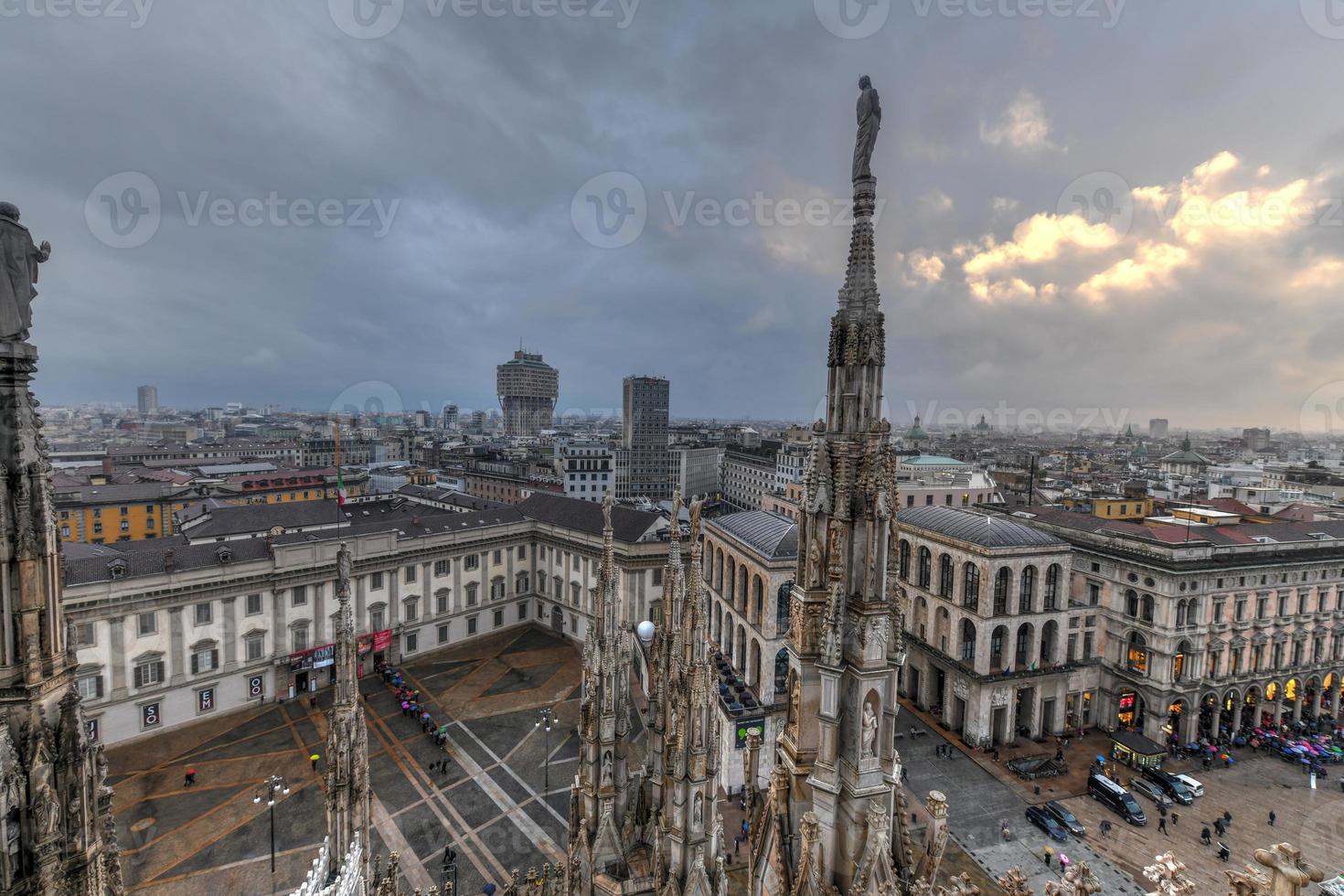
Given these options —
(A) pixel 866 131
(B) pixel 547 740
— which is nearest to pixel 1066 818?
(B) pixel 547 740

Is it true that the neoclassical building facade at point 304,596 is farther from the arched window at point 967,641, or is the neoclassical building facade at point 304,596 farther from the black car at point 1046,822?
the black car at point 1046,822

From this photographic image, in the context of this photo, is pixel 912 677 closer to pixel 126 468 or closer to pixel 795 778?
pixel 795 778

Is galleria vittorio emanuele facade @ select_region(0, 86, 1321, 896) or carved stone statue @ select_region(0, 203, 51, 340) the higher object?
carved stone statue @ select_region(0, 203, 51, 340)

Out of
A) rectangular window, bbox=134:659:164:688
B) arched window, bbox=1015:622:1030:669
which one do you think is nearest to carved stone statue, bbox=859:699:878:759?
arched window, bbox=1015:622:1030:669

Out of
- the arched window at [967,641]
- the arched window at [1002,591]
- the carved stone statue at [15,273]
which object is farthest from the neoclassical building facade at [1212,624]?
the carved stone statue at [15,273]

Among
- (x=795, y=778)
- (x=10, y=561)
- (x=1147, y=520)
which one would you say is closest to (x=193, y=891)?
(x=10, y=561)

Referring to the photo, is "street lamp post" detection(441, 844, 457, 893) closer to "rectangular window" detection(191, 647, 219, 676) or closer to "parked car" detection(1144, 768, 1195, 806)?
"rectangular window" detection(191, 647, 219, 676)
